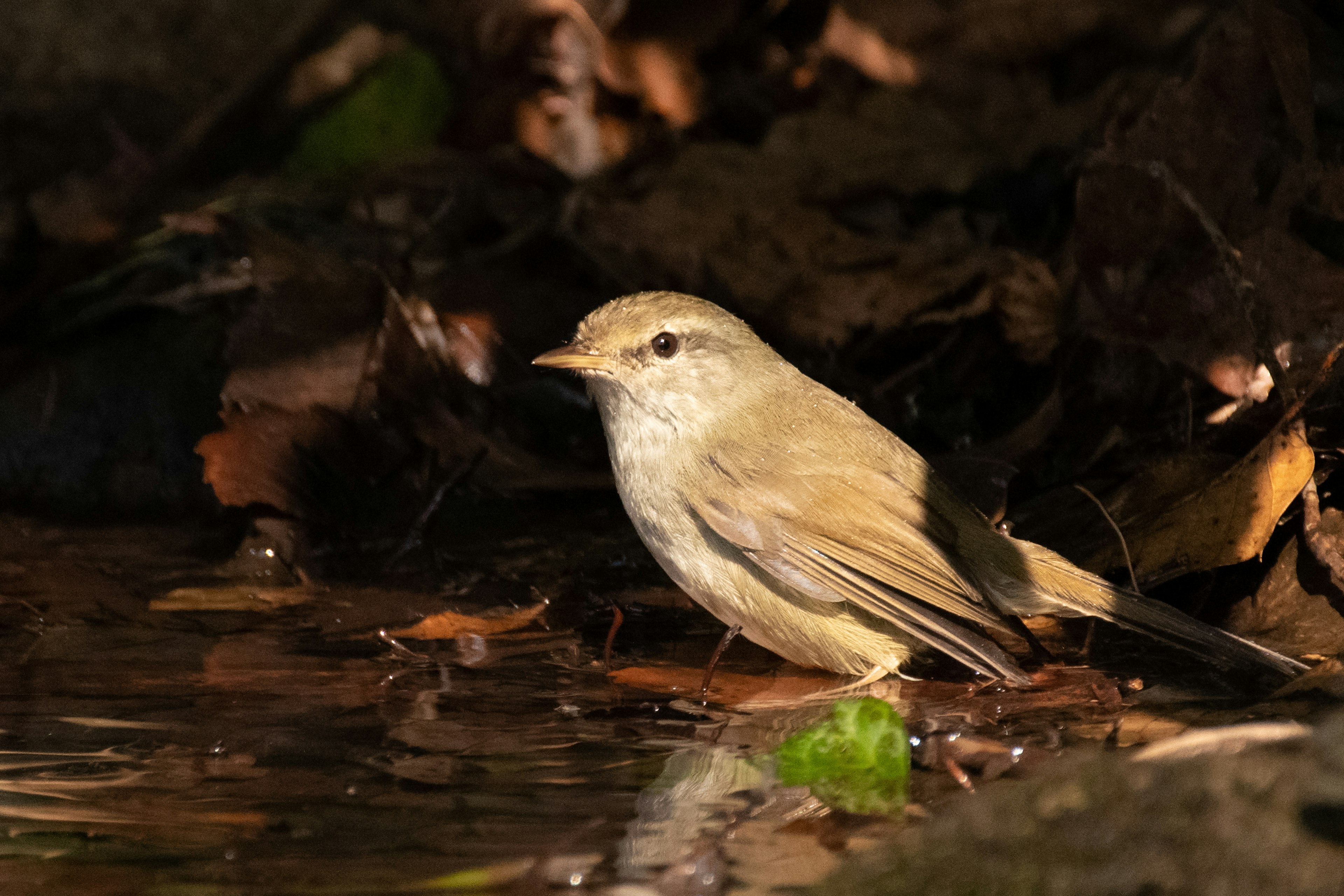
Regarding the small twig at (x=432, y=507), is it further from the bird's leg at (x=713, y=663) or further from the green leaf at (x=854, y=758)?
the green leaf at (x=854, y=758)

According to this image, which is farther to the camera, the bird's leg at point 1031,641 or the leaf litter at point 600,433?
the bird's leg at point 1031,641

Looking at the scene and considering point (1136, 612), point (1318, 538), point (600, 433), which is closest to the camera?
point (1136, 612)

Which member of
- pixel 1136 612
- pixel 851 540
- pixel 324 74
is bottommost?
pixel 1136 612

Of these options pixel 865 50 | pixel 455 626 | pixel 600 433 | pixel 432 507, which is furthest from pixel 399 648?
pixel 865 50

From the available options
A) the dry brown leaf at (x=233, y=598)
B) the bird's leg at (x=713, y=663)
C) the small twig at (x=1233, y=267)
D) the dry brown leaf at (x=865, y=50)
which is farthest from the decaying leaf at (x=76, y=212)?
the small twig at (x=1233, y=267)

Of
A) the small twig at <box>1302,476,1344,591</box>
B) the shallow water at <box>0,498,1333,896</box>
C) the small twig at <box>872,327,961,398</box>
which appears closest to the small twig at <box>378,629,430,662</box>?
the shallow water at <box>0,498,1333,896</box>

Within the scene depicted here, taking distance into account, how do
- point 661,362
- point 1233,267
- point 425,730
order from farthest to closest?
point 1233,267
point 661,362
point 425,730

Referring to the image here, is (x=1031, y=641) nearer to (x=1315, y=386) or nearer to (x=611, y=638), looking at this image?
(x=1315, y=386)
